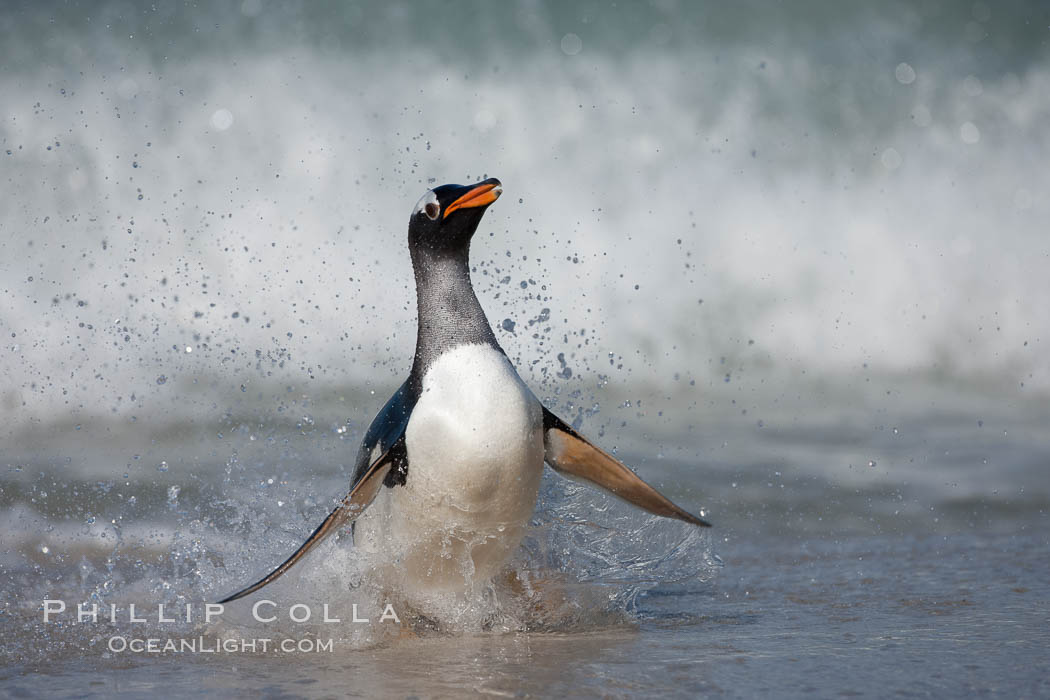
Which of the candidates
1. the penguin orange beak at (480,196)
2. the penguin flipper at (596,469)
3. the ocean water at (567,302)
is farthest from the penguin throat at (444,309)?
the ocean water at (567,302)

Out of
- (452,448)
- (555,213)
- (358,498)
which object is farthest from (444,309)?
(555,213)

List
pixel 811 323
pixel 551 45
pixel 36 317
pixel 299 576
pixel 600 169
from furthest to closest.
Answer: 1. pixel 551 45
2. pixel 600 169
3. pixel 811 323
4. pixel 36 317
5. pixel 299 576

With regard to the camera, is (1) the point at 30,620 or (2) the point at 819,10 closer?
(1) the point at 30,620

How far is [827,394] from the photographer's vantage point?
6.93m

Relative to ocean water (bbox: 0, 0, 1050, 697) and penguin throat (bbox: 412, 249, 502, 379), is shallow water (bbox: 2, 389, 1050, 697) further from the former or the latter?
penguin throat (bbox: 412, 249, 502, 379)

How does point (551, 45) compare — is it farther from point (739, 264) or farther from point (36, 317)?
point (36, 317)

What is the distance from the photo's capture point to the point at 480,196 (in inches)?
102

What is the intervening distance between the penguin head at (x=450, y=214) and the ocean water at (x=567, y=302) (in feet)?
2.42

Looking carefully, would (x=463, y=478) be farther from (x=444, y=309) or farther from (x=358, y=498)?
(x=444, y=309)

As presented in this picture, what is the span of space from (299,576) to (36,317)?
192 inches

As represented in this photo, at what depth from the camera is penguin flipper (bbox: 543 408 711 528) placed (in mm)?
2748

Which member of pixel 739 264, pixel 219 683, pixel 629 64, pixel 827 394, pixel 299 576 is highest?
pixel 629 64

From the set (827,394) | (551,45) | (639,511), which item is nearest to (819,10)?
(551,45)

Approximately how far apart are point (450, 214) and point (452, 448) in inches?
22.1
